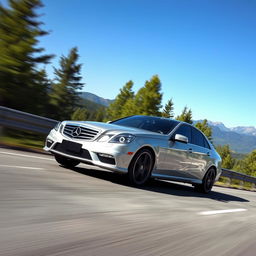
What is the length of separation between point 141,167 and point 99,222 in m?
3.23

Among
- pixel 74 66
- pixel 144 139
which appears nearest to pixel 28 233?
pixel 144 139

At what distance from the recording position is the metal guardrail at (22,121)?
980cm

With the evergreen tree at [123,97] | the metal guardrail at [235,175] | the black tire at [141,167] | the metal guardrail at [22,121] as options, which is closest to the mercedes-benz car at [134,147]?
the black tire at [141,167]

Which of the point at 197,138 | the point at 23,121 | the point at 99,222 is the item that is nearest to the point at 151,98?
the point at 23,121

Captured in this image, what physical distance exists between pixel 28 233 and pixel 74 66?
46008 millimetres

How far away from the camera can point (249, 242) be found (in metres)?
4.31

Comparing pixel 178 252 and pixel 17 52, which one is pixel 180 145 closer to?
pixel 178 252

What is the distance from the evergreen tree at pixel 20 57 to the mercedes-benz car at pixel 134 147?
15.2 meters

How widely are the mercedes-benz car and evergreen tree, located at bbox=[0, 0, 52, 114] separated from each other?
15.2 m

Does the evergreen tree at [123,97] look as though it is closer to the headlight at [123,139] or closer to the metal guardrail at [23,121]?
the metal guardrail at [23,121]

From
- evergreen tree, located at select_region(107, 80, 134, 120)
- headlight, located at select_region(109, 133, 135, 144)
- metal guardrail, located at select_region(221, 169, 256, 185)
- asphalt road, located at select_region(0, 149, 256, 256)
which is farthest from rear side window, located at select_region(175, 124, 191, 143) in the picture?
evergreen tree, located at select_region(107, 80, 134, 120)

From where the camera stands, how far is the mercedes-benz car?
629cm

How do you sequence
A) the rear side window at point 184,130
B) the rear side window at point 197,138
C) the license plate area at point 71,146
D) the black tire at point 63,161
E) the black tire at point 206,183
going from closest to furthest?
the license plate area at point 71,146 → the black tire at point 63,161 → the rear side window at point 184,130 → the rear side window at point 197,138 → the black tire at point 206,183

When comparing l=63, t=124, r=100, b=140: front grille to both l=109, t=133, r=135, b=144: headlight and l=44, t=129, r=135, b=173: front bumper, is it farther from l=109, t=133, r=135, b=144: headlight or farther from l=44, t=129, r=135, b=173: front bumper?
l=109, t=133, r=135, b=144: headlight
